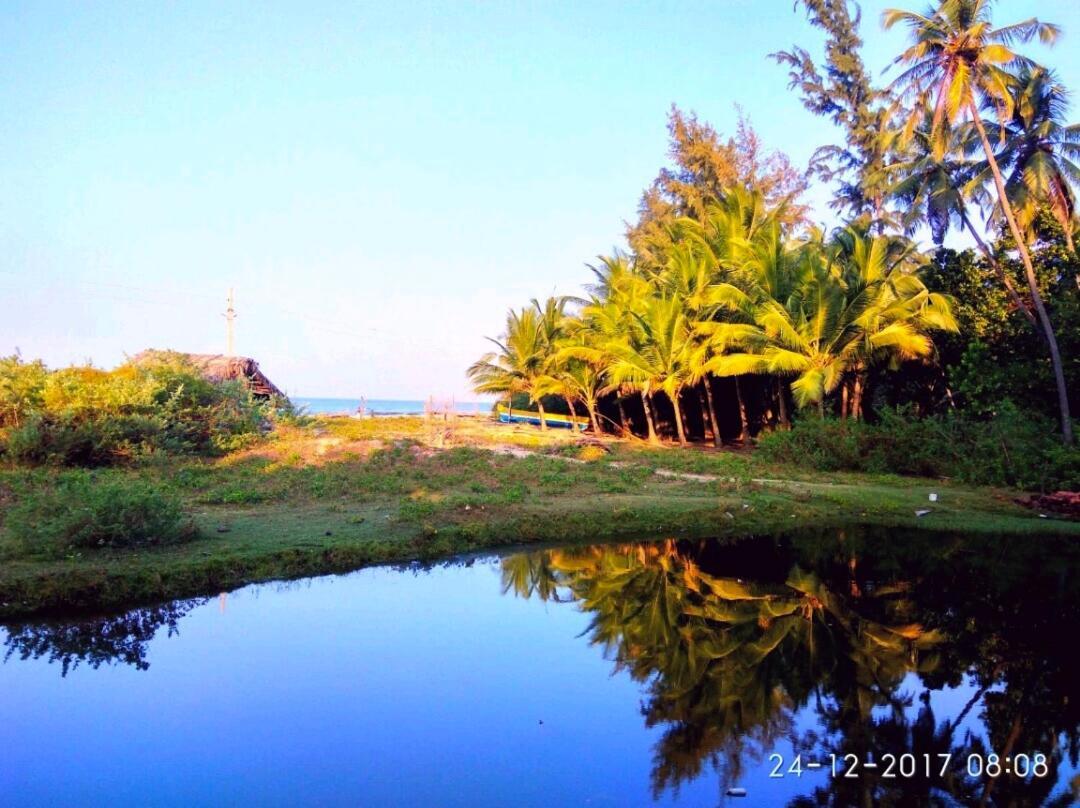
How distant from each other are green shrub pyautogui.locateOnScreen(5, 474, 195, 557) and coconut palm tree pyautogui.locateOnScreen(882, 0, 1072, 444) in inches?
701

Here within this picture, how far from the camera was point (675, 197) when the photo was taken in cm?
3269

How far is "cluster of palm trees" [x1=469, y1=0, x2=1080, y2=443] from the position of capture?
17156 millimetres

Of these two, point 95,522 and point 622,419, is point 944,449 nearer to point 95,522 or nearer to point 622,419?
point 622,419

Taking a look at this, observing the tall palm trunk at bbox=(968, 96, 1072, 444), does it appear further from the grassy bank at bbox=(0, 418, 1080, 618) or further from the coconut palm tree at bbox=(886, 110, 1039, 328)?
the grassy bank at bbox=(0, 418, 1080, 618)

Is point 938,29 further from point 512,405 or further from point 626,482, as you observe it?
point 512,405

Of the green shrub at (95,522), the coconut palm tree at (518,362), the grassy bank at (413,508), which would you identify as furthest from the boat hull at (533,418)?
the green shrub at (95,522)

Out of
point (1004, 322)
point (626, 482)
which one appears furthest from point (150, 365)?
point (1004, 322)

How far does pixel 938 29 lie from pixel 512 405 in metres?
24.6

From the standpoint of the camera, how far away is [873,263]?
64.5ft

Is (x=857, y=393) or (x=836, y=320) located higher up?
(x=836, y=320)

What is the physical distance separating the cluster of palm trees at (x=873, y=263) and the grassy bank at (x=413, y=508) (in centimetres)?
409

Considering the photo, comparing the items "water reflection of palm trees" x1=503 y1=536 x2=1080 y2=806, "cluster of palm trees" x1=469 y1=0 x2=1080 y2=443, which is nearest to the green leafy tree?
"cluster of palm trees" x1=469 y1=0 x2=1080 y2=443

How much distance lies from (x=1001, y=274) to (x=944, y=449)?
5.65 m
